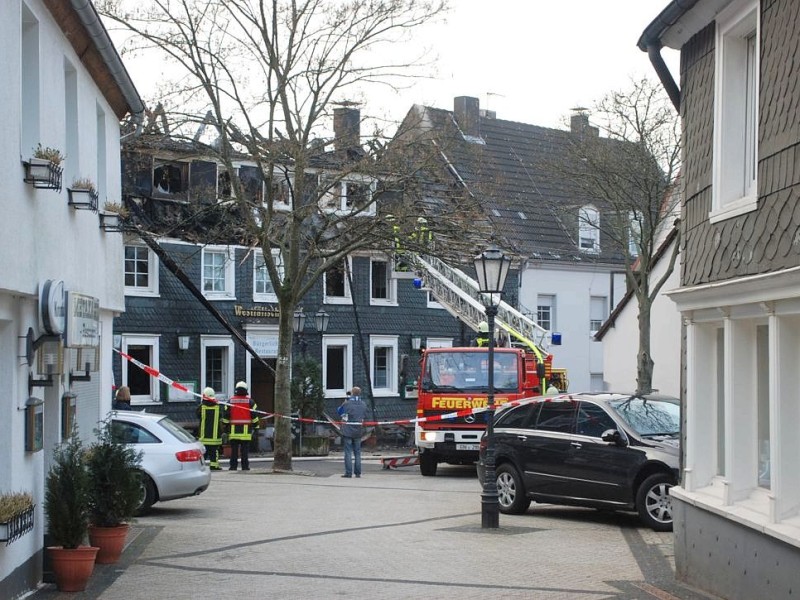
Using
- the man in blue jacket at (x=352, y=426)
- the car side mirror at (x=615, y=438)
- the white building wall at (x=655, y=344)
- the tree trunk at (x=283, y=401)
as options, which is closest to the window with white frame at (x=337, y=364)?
the white building wall at (x=655, y=344)

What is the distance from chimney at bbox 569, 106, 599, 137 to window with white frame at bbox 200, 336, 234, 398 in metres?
13.5

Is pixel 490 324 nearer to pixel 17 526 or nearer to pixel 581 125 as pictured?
pixel 17 526

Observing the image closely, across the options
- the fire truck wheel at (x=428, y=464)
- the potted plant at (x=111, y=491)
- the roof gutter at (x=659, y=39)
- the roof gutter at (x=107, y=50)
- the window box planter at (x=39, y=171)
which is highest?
the roof gutter at (x=107, y=50)

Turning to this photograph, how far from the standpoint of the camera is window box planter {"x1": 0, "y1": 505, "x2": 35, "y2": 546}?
375 inches

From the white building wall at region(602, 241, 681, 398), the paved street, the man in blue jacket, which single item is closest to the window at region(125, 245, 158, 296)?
the man in blue jacket

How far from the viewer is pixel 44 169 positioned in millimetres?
10391

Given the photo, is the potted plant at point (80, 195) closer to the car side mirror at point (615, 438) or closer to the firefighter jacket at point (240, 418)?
the car side mirror at point (615, 438)

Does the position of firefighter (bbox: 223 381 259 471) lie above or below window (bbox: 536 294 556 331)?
below

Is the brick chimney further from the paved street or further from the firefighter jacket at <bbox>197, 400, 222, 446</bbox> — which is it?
the paved street

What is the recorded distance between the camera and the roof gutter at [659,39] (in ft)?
38.2

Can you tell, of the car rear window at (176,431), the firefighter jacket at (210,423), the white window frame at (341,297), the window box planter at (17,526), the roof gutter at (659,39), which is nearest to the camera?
the window box planter at (17,526)

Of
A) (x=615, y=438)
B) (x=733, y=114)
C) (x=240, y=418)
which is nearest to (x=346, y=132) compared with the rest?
(x=240, y=418)

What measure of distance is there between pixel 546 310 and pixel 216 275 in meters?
13.3

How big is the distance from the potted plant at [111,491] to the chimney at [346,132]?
14761 mm
